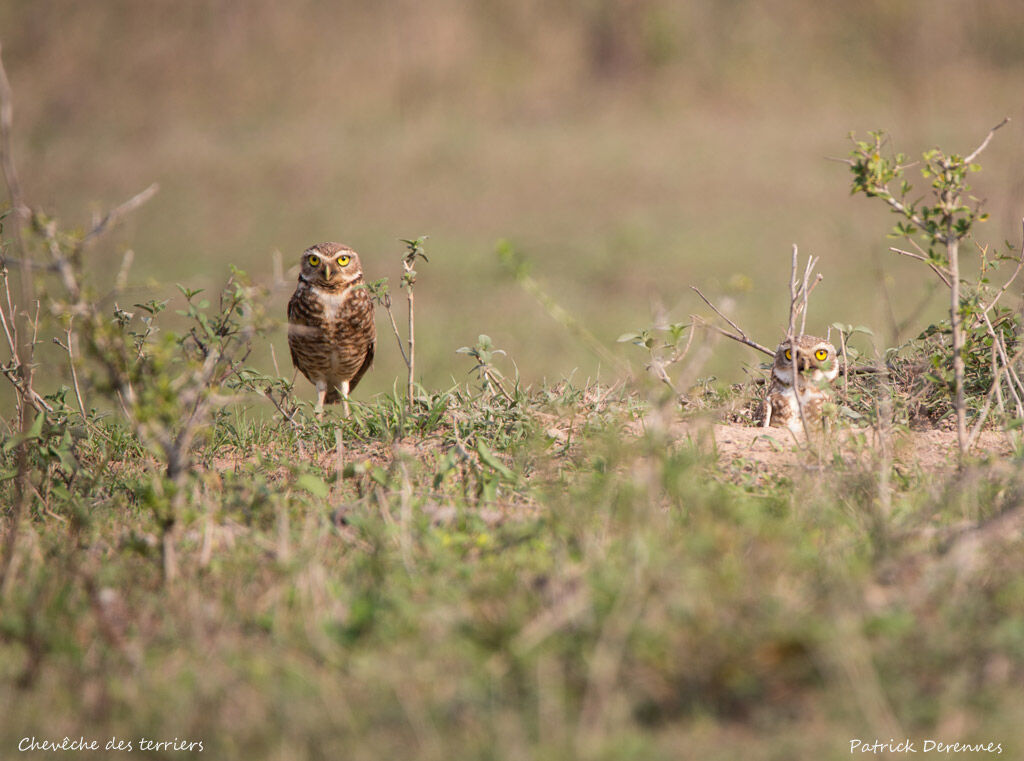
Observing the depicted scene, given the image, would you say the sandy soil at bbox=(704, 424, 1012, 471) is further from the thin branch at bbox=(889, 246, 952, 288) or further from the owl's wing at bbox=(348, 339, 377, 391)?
the owl's wing at bbox=(348, 339, 377, 391)

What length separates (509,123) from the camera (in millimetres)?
19328

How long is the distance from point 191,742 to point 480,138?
1756 centimetres

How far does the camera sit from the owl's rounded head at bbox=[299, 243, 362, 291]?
4324 mm

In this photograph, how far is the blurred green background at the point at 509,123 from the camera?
47.8 feet

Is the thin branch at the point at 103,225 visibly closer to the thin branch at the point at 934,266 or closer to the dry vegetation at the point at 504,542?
the dry vegetation at the point at 504,542

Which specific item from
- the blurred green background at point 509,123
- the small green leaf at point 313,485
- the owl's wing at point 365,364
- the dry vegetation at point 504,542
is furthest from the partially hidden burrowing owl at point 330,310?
the blurred green background at point 509,123

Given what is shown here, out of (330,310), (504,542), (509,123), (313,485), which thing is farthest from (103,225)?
(509,123)

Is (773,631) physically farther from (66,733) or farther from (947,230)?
(947,230)

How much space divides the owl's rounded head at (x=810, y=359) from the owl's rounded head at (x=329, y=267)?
73.9 inches

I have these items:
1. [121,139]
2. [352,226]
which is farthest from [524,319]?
[121,139]

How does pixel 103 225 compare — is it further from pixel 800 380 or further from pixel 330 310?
pixel 800 380

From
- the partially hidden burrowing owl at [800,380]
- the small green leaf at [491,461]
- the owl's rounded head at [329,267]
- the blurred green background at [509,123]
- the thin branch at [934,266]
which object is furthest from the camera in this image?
the blurred green background at [509,123]

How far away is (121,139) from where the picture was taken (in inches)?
760

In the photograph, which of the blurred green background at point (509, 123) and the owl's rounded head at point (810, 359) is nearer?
the owl's rounded head at point (810, 359)
